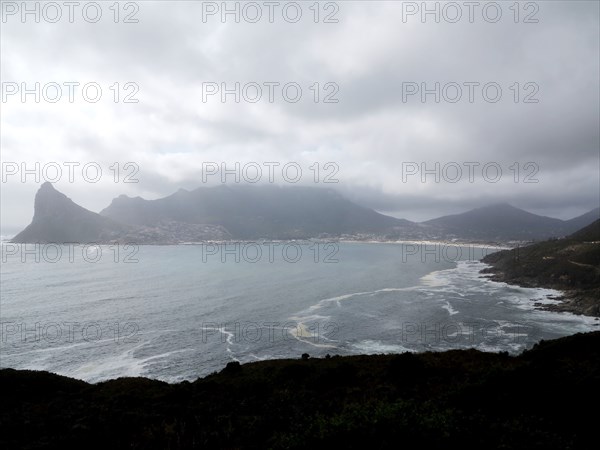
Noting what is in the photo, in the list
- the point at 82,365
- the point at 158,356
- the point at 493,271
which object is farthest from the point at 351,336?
the point at 493,271

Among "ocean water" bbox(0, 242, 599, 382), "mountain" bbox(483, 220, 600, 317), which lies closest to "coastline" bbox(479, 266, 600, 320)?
"mountain" bbox(483, 220, 600, 317)

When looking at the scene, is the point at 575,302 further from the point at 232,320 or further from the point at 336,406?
the point at 336,406

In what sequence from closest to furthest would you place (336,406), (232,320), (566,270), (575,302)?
(336,406) → (232,320) → (575,302) → (566,270)

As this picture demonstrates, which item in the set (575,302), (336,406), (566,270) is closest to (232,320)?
(336,406)

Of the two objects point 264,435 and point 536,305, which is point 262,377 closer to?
point 264,435

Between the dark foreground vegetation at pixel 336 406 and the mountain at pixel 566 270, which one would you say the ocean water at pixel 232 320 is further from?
the dark foreground vegetation at pixel 336 406

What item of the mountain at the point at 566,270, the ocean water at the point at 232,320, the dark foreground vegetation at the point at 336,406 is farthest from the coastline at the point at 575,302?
the dark foreground vegetation at the point at 336,406
